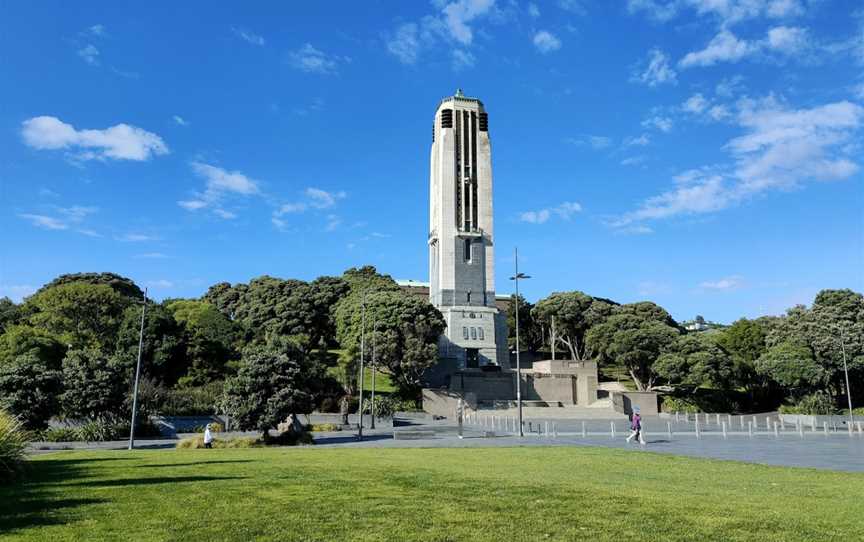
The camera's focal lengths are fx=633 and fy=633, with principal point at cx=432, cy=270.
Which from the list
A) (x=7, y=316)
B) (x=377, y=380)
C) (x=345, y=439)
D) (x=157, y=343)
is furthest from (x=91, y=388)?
(x=7, y=316)

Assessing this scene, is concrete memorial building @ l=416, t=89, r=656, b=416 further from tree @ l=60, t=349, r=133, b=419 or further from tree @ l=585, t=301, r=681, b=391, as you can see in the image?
tree @ l=60, t=349, r=133, b=419

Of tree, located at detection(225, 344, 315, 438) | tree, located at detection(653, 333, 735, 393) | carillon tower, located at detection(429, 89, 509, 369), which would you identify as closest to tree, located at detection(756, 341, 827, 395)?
tree, located at detection(653, 333, 735, 393)

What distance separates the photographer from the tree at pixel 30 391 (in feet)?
101

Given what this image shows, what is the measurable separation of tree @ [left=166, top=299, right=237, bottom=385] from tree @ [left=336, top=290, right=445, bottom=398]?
36.6 ft

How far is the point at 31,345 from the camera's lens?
46531 mm

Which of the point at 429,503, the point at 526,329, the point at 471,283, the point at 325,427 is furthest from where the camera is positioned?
the point at 526,329

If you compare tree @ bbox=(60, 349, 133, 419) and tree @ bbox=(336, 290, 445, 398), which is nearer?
tree @ bbox=(60, 349, 133, 419)

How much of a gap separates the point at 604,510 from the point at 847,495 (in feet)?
17.7

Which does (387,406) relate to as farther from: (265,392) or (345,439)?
(265,392)

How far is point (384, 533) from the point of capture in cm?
804

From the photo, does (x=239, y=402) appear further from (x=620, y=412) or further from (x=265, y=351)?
(x=620, y=412)

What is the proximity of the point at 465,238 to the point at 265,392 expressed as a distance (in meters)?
50.0

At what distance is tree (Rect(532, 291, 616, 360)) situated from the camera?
80.5 meters

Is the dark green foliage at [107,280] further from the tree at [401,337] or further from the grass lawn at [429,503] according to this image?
the grass lawn at [429,503]
